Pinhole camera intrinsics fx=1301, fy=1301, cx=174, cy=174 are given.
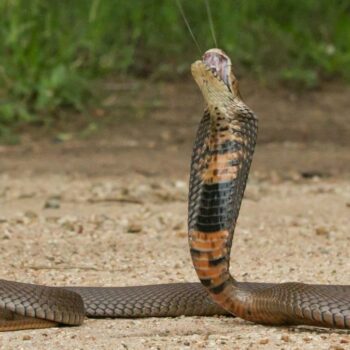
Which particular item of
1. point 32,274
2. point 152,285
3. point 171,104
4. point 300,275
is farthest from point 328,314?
point 171,104

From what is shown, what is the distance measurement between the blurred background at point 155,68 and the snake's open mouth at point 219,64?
285 inches

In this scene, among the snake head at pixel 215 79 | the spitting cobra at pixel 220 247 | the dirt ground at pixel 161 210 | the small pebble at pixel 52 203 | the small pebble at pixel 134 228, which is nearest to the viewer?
the snake head at pixel 215 79

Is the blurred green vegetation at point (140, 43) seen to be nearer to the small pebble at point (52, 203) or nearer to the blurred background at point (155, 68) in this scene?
the blurred background at point (155, 68)

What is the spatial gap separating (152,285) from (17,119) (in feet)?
21.7

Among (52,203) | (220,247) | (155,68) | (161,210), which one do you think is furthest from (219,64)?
(155,68)

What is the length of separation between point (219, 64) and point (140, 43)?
9901mm

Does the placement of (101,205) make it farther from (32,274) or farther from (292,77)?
(292,77)

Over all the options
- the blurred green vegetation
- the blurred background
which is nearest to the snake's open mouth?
the blurred background

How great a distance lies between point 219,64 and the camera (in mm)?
4766

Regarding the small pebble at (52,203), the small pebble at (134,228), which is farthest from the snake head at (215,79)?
the small pebble at (52,203)

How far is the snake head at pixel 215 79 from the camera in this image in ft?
15.4

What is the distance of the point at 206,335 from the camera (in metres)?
5.09

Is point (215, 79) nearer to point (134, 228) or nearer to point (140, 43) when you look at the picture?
point (134, 228)

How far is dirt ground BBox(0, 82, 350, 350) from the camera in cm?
529
